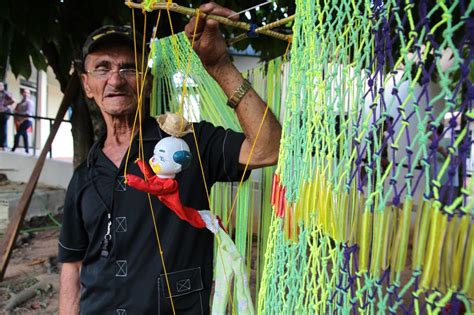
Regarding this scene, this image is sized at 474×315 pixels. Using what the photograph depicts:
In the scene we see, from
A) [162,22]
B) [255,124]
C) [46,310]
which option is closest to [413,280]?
[255,124]

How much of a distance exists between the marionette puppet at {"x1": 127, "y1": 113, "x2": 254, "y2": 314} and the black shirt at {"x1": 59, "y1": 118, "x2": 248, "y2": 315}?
13 cm

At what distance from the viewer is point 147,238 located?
1149 mm

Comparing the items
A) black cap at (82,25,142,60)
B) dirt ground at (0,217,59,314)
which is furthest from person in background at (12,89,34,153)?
black cap at (82,25,142,60)

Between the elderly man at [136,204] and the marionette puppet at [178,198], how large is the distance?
5.3 inches

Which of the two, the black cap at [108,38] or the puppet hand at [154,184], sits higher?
the black cap at [108,38]

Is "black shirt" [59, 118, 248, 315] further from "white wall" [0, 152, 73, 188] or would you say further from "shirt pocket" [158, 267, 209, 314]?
"white wall" [0, 152, 73, 188]

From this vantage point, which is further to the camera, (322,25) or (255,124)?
(255,124)

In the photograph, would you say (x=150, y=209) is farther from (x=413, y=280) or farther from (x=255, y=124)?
(x=413, y=280)

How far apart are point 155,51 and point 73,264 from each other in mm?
829

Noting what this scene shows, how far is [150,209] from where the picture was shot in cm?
116

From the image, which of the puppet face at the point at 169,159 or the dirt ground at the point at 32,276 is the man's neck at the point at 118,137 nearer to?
the puppet face at the point at 169,159

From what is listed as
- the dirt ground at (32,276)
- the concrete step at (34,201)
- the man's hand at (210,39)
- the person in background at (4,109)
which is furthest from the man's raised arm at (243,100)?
the person in background at (4,109)

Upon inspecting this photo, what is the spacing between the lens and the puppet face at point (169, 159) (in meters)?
0.94

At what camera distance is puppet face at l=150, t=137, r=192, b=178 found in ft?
3.07
